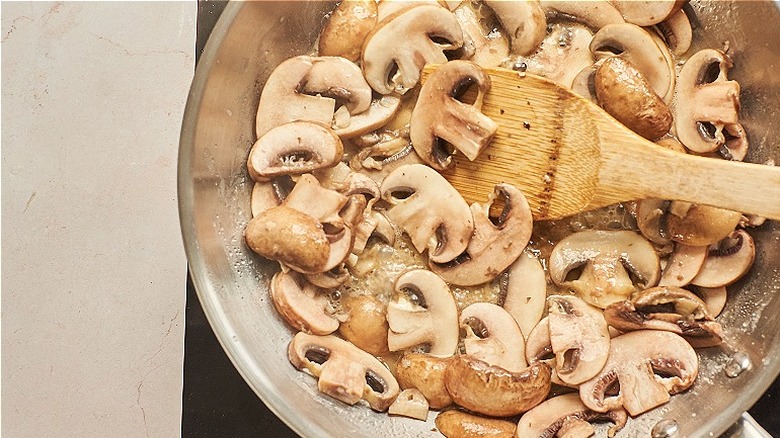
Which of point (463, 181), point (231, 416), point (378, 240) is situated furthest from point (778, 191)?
point (231, 416)

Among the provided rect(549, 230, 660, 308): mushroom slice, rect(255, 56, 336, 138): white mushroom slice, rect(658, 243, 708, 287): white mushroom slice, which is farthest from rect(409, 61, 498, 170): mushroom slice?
rect(658, 243, 708, 287): white mushroom slice

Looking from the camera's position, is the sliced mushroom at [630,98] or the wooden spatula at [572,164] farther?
the sliced mushroom at [630,98]

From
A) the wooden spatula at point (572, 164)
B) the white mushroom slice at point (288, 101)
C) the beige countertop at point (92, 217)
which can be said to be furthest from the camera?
the beige countertop at point (92, 217)

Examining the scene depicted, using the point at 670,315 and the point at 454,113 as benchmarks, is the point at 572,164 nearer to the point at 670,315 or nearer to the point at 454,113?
the point at 454,113

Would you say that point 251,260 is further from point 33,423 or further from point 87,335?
point 33,423

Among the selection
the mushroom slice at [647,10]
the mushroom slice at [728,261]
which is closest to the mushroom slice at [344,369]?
the mushroom slice at [728,261]

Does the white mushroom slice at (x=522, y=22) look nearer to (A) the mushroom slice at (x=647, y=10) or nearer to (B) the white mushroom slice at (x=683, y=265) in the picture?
(A) the mushroom slice at (x=647, y=10)
